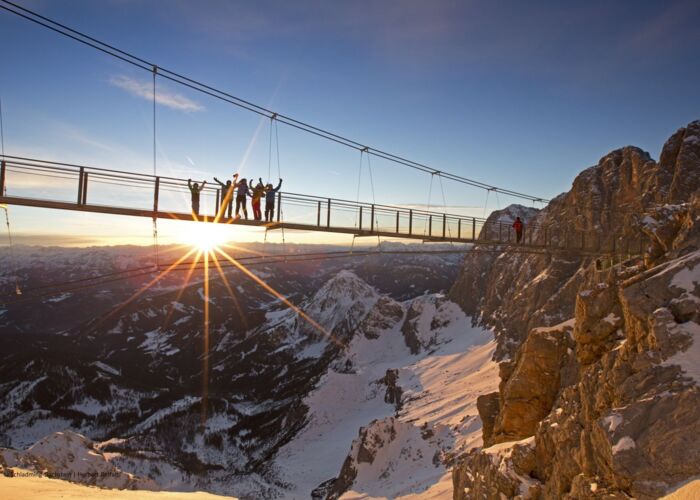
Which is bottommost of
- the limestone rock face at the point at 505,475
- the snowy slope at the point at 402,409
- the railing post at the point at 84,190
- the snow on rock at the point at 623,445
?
the snowy slope at the point at 402,409

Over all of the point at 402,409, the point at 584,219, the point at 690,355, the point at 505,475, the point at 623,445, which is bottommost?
the point at 402,409

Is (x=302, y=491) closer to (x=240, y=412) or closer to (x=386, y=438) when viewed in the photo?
(x=386, y=438)

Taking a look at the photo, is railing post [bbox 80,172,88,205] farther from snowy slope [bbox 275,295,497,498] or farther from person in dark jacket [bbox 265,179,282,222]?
snowy slope [bbox 275,295,497,498]

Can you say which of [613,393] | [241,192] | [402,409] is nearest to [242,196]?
[241,192]

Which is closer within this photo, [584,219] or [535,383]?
[535,383]

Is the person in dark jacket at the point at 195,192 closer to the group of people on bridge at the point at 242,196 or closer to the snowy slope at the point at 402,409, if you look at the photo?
the group of people on bridge at the point at 242,196

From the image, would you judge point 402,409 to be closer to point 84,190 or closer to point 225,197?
point 225,197

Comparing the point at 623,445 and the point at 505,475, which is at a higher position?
the point at 623,445

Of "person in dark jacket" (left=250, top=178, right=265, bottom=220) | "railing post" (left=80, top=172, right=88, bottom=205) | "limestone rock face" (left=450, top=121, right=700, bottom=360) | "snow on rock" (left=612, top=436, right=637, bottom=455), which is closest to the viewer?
"snow on rock" (left=612, top=436, right=637, bottom=455)

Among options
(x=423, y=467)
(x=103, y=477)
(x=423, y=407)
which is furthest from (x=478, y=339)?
(x=103, y=477)

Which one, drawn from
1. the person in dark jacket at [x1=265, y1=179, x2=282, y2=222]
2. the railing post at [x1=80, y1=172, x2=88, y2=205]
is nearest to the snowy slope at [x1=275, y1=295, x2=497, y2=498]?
the person in dark jacket at [x1=265, y1=179, x2=282, y2=222]

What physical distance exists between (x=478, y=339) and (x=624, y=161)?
5365 cm

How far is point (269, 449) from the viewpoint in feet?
401

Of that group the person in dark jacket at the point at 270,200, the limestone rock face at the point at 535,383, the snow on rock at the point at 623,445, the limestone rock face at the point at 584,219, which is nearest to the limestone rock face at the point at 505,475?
the limestone rock face at the point at 535,383
